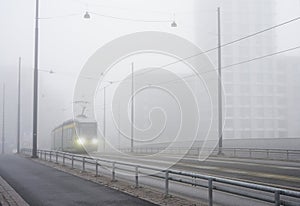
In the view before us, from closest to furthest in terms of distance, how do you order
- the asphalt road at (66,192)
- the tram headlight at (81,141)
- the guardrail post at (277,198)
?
1. the guardrail post at (277,198)
2. the asphalt road at (66,192)
3. the tram headlight at (81,141)

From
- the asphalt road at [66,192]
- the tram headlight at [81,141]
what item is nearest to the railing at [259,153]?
the tram headlight at [81,141]

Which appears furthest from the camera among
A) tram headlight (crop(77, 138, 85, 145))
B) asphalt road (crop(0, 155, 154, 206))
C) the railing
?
tram headlight (crop(77, 138, 85, 145))

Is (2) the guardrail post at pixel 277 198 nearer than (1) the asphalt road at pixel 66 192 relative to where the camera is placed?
Yes

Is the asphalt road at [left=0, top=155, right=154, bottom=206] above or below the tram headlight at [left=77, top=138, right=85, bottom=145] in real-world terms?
below

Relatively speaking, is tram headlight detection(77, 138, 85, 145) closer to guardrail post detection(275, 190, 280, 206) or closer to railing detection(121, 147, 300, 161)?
railing detection(121, 147, 300, 161)

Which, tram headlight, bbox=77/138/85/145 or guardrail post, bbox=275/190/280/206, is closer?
guardrail post, bbox=275/190/280/206

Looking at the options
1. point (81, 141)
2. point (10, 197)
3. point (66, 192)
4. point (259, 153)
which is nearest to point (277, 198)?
point (66, 192)

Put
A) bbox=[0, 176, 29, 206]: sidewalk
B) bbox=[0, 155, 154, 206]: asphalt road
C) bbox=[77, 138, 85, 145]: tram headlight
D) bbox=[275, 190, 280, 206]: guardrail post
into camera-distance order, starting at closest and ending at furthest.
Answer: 1. bbox=[275, 190, 280, 206]: guardrail post
2. bbox=[0, 176, 29, 206]: sidewalk
3. bbox=[0, 155, 154, 206]: asphalt road
4. bbox=[77, 138, 85, 145]: tram headlight

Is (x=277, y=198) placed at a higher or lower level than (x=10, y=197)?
higher

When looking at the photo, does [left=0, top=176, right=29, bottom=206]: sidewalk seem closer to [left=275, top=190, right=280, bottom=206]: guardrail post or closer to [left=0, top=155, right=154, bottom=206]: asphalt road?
[left=0, top=155, right=154, bottom=206]: asphalt road

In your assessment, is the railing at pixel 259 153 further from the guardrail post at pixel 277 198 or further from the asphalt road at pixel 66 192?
the guardrail post at pixel 277 198

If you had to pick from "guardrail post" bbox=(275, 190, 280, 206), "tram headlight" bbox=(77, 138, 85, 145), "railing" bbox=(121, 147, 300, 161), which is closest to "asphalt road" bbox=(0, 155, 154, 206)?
"guardrail post" bbox=(275, 190, 280, 206)

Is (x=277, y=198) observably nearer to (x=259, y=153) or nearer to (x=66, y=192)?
(x=66, y=192)

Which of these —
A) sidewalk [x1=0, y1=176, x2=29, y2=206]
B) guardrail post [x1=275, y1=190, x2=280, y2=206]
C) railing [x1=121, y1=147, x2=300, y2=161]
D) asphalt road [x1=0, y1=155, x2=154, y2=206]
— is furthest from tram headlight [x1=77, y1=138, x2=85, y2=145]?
guardrail post [x1=275, y1=190, x2=280, y2=206]
